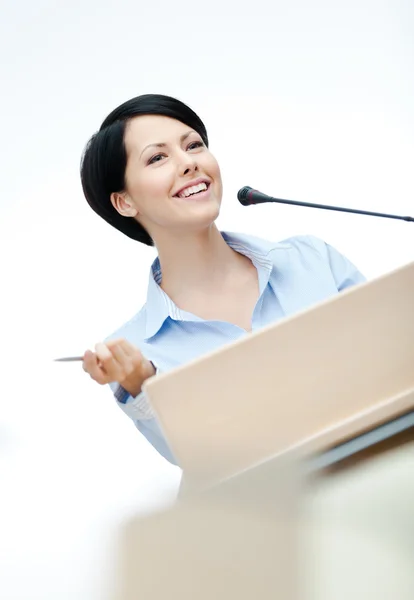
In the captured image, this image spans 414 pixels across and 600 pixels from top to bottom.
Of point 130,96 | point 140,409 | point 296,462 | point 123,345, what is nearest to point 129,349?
point 123,345

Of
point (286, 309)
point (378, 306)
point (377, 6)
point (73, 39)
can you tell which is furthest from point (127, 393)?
point (377, 6)

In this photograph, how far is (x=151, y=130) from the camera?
158 centimetres

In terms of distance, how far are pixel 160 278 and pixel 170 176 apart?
18 cm

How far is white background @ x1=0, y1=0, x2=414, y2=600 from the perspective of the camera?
1.91 metres

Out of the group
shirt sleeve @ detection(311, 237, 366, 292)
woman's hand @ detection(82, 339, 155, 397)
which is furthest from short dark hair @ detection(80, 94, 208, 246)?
woman's hand @ detection(82, 339, 155, 397)

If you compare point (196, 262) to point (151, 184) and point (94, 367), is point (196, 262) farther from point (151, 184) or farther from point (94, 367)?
point (94, 367)

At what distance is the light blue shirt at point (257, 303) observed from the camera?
4.85 ft

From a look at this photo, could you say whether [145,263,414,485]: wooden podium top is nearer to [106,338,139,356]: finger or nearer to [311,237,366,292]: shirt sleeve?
[106,338,139,356]: finger

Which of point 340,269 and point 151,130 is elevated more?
point 151,130

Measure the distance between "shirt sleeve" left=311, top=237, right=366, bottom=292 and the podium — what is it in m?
0.77

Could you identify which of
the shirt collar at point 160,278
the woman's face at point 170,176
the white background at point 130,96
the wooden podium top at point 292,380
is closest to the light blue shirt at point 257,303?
the shirt collar at point 160,278

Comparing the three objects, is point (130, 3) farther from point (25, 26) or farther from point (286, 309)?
point (286, 309)

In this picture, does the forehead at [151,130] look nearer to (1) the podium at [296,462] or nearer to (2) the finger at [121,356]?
(2) the finger at [121,356]

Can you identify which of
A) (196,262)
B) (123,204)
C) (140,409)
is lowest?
(140,409)
